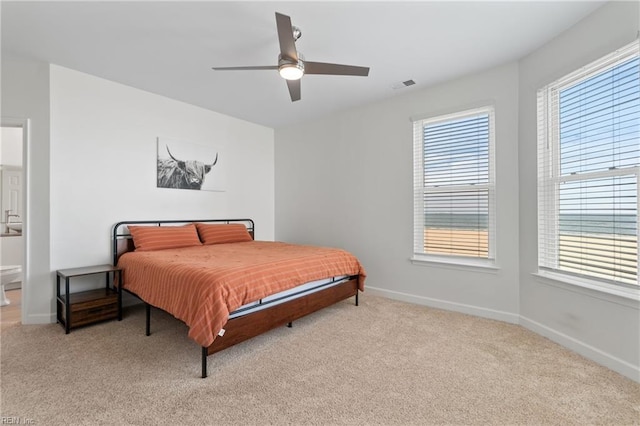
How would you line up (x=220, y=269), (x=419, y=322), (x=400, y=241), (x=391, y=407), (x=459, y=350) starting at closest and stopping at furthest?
(x=391, y=407) < (x=220, y=269) < (x=459, y=350) < (x=419, y=322) < (x=400, y=241)

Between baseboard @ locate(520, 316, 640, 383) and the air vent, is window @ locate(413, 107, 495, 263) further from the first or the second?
Answer: baseboard @ locate(520, 316, 640, 383)

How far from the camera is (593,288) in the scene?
223 centimetres

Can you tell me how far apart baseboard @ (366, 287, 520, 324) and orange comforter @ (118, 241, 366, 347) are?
2.43 feet

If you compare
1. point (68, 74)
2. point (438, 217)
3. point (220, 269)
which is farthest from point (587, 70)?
point (68, 74)

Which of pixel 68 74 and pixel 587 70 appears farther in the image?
pixel 68 74

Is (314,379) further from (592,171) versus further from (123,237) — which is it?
(123,237)

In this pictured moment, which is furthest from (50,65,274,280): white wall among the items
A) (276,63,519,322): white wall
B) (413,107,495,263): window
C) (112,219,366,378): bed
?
(413,107,495,263): window

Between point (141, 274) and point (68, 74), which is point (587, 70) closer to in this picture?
point (141, 274)

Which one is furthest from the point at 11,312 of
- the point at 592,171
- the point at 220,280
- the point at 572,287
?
the point at 592,171

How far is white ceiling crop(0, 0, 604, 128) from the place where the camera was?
7.20 ft

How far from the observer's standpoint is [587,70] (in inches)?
93.0

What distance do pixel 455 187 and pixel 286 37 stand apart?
251cm

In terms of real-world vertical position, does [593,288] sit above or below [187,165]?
below

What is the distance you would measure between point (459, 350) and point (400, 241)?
1.61 meters
